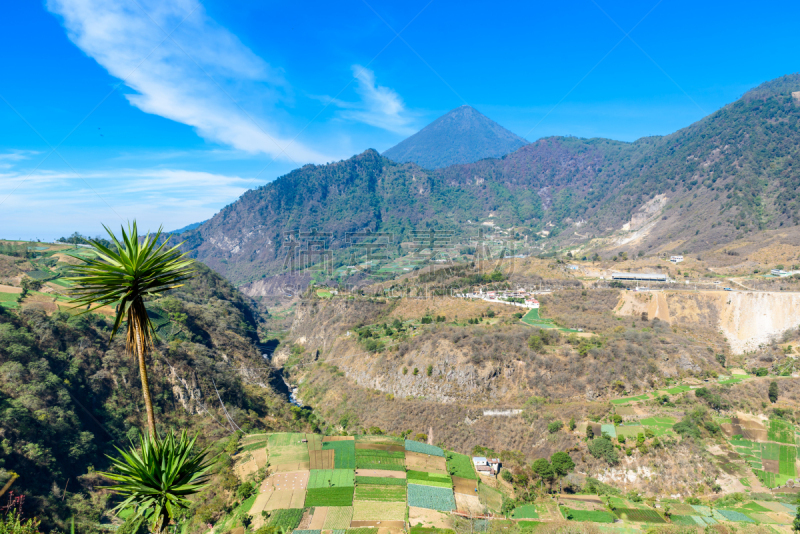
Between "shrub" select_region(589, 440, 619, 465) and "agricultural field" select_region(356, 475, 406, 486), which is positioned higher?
"shrub" select_region(589, 440, 619, 465)

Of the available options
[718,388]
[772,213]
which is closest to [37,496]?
[718,388]

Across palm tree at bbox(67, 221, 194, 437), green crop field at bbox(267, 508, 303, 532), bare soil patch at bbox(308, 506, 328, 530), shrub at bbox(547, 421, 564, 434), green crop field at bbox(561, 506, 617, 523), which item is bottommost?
green crop field at bbox(561, 506, 617, 523)

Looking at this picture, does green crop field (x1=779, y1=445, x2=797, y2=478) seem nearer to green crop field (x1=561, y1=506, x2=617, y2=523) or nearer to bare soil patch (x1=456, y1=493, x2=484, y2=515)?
green crop field (x1=561, y1=506, x2=617, y2=523)

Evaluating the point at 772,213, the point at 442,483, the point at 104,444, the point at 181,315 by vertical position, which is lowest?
the point at 442,483

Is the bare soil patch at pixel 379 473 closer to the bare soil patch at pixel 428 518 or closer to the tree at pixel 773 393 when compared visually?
the bare soil patch at pixel 428 518

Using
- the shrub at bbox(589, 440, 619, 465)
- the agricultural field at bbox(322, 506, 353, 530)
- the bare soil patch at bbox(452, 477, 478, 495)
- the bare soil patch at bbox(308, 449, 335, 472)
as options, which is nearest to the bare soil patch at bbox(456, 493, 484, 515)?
the bare soil patch at bbox(452, 477, 478, 495)

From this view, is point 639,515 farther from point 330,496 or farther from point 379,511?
point 330,496

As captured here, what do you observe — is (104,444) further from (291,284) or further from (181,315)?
(291,284)
